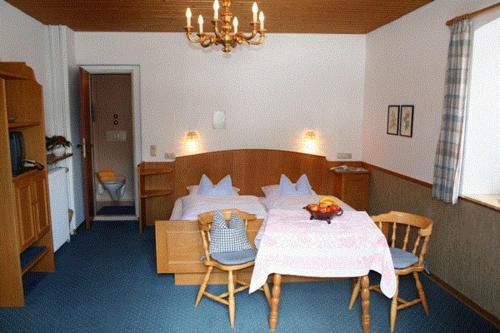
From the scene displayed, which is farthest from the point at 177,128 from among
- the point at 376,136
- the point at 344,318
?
the point at 344,318

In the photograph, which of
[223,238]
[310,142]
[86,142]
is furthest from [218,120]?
[223,238]

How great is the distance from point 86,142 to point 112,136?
1.67m

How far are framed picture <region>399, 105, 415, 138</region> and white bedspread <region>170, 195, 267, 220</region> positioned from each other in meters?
1.91

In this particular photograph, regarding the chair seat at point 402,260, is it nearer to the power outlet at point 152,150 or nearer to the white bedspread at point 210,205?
the white bedspread at point 210,205

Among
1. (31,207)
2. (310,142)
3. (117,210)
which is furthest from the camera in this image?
(117,210)

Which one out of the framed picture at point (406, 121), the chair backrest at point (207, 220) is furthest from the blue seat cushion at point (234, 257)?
the framed picture at point (406, 121)

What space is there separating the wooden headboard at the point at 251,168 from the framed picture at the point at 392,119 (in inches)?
45.2

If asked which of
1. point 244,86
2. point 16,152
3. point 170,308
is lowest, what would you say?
point 170,308

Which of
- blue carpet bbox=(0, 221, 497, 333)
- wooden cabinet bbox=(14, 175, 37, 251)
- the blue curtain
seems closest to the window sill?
the blue curtain

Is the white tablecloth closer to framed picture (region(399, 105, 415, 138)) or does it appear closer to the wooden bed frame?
framed picture (region(399, 105, 415, 138))

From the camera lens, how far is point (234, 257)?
3.69 m

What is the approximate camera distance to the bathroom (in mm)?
7660

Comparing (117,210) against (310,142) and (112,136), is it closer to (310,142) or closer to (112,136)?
(112,136)

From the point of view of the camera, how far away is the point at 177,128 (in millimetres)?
6293
